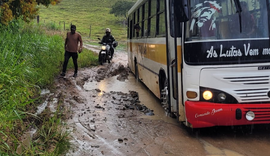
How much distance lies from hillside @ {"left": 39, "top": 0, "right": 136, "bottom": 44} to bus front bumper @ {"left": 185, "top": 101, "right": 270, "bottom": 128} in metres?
42.2

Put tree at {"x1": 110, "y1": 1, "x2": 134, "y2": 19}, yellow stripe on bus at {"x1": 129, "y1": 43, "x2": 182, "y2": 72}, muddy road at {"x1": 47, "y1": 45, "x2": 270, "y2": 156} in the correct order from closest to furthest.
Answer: muddy road at {"x1": 47, "y1": 45, "x2": 270, "y2": 156} < yellow stripe on bus at {"x1": 129, "y1": 43, "x2": 182, "y2": 72} < tree at {"x1": 110, "y1": 1, "x2": 134, "y2": 19}

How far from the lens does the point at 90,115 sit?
662 cm

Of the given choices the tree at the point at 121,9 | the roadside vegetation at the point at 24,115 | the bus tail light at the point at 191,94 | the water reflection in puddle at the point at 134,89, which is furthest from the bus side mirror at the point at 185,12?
the tree at the point at 121,9

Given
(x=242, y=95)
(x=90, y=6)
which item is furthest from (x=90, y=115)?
(x=90, y=6)

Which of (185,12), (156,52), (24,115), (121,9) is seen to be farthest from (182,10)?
(121,9)

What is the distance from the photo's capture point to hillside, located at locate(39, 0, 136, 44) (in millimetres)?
51506

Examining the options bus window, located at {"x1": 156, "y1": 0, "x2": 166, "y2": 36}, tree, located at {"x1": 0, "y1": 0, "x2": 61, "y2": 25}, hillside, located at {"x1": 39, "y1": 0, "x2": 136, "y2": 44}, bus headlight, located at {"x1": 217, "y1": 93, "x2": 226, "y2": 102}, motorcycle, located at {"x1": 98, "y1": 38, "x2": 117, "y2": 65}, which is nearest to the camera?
bus headlight, located at {"x1": 217, "y1": 93, "x2": 226, "y2": 102}

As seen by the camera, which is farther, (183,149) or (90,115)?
(90,115)

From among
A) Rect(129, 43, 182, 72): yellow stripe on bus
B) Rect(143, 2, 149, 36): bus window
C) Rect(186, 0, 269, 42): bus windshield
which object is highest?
Rect(143, 2, 149, 36): bus window

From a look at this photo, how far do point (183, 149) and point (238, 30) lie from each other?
200 centimetres

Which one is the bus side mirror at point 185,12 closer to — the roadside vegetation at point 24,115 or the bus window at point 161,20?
the bus window at point 161,20

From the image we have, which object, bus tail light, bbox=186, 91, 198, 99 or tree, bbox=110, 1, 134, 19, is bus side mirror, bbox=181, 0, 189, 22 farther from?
tree, bbox=110, 1, 134, 19

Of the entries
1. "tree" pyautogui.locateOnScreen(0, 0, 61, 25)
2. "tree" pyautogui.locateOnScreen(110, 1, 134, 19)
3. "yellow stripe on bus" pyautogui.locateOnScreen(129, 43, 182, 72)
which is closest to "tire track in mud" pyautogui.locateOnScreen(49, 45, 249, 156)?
"yellow stripe on bus" pyautogui.locateOnScreen(129, 43, 182, 72)

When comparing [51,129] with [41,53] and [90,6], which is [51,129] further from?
[90,6]
